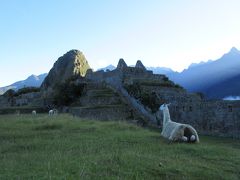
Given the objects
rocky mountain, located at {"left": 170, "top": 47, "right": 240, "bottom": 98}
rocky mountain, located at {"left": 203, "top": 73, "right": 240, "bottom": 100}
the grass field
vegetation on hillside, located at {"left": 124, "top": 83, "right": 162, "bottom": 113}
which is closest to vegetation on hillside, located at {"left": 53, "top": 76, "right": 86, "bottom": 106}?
vegetation on hillside, located at {"left": 124, "top": 83, "right": 162, "bottom": 113}

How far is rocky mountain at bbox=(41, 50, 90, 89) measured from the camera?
75.7m

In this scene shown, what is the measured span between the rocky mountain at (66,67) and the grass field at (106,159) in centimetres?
5843

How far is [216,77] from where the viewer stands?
74312 millimetres

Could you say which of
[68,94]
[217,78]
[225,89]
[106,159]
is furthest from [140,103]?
[217,78]

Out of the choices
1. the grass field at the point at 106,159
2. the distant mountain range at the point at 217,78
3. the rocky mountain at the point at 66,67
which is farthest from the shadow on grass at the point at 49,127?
the rocky mountain at the point at 66,67

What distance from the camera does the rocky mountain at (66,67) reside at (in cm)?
7571

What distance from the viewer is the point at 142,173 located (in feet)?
32.3

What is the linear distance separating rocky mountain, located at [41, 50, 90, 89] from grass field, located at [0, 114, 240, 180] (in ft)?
192

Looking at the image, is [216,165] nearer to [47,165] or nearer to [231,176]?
[231,176]

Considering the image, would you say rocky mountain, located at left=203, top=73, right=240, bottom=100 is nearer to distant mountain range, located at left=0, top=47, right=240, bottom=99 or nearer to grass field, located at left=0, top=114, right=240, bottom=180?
distant mountain range, located at left=0, top=47, right=240, bottom=99

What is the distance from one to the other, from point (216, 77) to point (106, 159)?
66103 millimetres

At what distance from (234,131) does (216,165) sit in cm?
1592

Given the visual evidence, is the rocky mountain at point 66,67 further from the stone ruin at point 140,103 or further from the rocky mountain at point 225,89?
the rocky mountain at point 225,89

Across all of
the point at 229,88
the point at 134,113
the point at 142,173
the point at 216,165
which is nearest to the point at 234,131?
the point at 134,113
